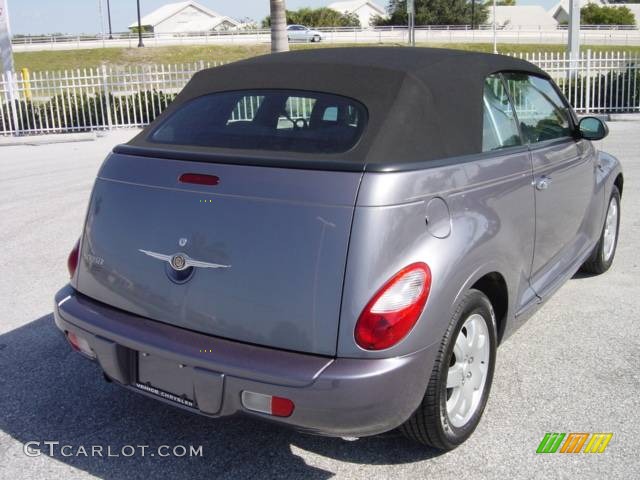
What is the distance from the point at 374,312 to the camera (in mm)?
2420

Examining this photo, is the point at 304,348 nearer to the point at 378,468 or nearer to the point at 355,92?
the point at 378,468

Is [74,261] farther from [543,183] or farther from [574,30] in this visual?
[574,30]

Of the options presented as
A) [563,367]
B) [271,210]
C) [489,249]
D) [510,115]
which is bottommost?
[563,367]

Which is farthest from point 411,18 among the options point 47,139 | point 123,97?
point 47,139

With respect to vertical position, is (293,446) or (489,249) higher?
(489,249)

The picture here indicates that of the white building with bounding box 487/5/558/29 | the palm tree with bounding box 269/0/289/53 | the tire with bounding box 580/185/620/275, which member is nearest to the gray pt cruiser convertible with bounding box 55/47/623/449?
the tire with bounding box 580/185/620/275

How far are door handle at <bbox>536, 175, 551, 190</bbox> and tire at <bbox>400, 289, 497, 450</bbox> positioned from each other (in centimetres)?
88

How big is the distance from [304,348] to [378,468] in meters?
0.77

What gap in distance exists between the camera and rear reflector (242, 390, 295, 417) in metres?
2.42

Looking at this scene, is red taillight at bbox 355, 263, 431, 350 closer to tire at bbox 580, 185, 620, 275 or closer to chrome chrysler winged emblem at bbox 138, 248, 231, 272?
chrome chrysler winged emblem at bbox 138, 248, 231, 272

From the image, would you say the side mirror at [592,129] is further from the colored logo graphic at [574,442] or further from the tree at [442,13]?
the tree at [442,13]

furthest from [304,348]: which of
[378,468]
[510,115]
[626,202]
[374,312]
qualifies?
[626,202]

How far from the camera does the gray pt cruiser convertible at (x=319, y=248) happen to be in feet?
7.97

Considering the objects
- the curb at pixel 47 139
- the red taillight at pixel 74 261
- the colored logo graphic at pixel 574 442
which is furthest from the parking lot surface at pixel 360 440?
the curb at pixel 47 139
